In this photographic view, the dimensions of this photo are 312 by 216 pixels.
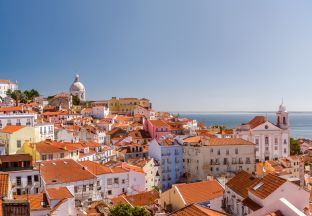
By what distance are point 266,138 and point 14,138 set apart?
49.7m

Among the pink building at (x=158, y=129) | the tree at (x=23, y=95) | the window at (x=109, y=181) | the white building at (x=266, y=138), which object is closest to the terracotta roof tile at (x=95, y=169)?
the window at (x=109, y=181)

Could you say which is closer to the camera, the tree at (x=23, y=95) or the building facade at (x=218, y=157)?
the building facade at (x=218, y=157)

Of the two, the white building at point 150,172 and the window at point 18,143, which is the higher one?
the window at point 18,143

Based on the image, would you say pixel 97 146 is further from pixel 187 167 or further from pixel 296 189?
pixel 296 189

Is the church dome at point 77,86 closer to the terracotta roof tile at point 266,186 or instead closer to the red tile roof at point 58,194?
the red tile roof at point 58,194

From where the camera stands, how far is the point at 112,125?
97.8m

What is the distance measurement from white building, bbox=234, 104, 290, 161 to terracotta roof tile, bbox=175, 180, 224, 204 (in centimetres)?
4059

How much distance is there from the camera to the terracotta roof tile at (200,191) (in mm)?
32881

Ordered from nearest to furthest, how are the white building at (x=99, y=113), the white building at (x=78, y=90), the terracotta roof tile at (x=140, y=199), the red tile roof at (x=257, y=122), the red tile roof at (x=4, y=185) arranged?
1. the red tile roof at (x=4, y=185)
2. the terracotta roof tile at (x=140, y=199)
3. the red tile roof at (x=257, y=122)
4. the white building at (x=99, y=113)
5. the white building at (x=78, y=90)

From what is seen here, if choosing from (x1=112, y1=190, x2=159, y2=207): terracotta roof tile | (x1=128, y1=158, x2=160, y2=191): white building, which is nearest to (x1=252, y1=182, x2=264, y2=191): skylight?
(x1=112, y1=190, x2=159, y2=207): terracotta roof tile

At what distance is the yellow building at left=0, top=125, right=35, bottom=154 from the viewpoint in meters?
47.4

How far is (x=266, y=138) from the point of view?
75.9 meters

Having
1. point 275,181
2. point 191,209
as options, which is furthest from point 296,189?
point 191,209

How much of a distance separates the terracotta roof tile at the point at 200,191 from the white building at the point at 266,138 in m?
40.6
